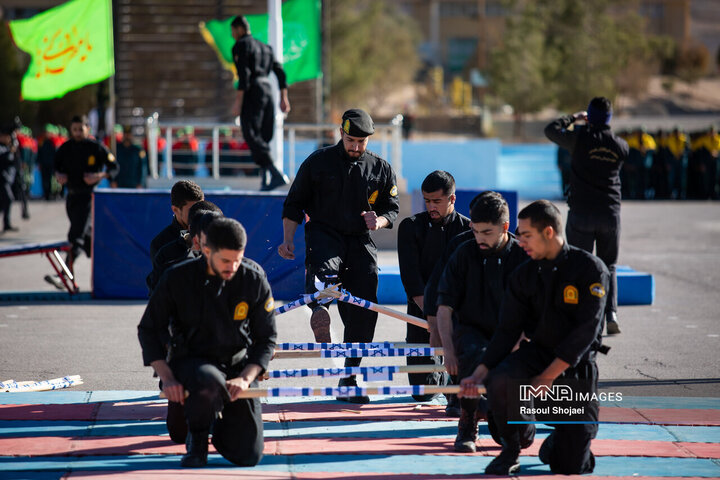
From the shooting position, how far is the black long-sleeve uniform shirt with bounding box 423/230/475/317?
591 cm

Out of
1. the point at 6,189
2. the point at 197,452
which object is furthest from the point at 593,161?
the point at 6,189

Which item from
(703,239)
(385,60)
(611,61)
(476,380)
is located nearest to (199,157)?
(703,239)

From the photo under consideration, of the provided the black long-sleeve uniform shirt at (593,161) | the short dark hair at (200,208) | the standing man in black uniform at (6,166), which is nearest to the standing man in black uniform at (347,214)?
the short dark hair at (200,208)

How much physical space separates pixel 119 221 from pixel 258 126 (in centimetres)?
211

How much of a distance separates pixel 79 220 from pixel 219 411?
23.4ft

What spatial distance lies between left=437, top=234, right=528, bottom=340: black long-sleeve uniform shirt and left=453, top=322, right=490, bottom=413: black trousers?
77 mm

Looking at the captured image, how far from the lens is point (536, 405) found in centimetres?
517

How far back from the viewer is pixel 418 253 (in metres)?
6.59

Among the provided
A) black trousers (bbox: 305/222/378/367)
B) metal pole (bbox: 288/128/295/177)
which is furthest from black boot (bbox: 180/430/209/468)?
metal pole (bbox: 288/128/295/177)

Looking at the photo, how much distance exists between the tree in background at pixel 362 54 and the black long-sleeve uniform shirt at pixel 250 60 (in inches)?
1460

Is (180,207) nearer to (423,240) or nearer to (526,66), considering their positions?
(423,240)

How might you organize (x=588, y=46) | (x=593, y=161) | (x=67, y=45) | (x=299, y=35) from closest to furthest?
(x=593, y=161), (x=67, y=45), (x=299, y=35), (x=588, y=46)

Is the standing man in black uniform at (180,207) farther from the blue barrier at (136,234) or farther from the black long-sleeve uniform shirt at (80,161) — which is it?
the black long-sleeve uniform shirt at (80,161)

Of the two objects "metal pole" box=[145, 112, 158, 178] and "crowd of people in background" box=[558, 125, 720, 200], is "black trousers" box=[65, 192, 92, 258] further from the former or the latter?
"crowd of people in background" box=[558, 125, 720, 200]
